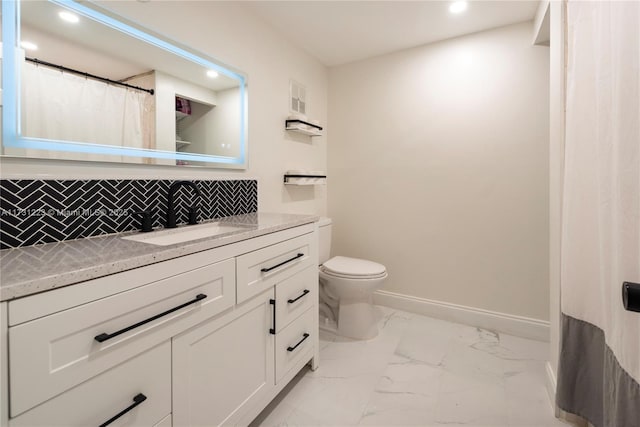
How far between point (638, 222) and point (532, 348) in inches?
71.2

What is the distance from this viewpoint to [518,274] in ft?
7.55

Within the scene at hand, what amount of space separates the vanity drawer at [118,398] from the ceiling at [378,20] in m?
2.12

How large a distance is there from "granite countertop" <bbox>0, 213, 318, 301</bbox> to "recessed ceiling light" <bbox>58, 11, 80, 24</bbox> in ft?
2.83

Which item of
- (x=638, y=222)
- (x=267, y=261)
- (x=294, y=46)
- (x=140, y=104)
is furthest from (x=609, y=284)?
(x=294, y=46)

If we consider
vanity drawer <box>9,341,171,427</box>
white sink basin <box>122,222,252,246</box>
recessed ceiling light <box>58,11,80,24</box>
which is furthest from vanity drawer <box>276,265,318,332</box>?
recessed ceiling light <box>58,11,80,24</box>

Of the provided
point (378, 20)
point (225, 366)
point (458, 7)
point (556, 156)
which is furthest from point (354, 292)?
point (458, 7)

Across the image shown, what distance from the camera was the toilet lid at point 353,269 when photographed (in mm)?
2188

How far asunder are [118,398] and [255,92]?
186cm

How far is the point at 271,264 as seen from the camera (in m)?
1.42

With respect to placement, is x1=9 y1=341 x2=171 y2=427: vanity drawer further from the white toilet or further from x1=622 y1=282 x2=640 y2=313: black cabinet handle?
the white toilet

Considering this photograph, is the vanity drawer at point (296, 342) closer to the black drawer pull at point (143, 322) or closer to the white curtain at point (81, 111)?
the black drawer pull at point (143, 322)

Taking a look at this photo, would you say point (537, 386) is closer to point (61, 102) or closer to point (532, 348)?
point (532, 348)

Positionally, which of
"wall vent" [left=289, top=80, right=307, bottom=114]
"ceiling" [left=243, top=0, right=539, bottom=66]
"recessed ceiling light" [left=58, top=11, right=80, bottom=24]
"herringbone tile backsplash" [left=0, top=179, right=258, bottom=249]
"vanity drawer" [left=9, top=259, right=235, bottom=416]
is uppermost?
"ceiling" [left=243, top=0, right=539, bottom=66]

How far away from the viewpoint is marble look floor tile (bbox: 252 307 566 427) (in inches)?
58.8
